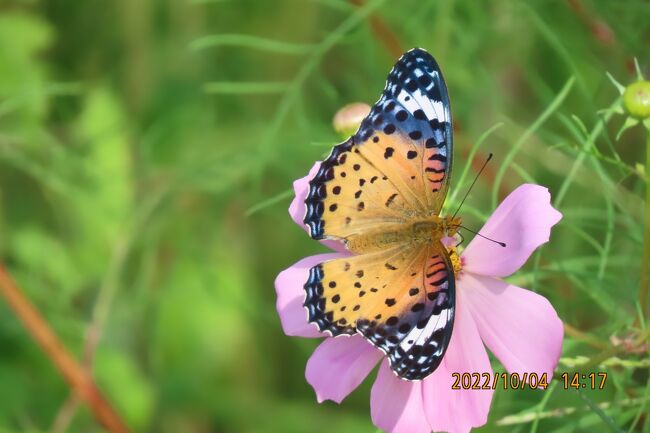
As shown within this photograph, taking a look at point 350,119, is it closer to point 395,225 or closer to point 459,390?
point 395,225

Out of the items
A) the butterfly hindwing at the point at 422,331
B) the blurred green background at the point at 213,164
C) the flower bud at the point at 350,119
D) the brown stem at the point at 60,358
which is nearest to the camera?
the butterfly hindwing at the point at 422,331

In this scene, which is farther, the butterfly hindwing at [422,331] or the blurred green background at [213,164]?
the blurred green background at [213,164]

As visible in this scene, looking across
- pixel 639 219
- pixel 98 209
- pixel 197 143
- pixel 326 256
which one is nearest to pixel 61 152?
pixel 98 209

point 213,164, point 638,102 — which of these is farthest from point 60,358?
point 638,102

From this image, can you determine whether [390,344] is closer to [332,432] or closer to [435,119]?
[435,119]

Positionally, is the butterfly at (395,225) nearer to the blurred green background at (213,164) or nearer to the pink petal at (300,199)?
the pink petal at (300,199)

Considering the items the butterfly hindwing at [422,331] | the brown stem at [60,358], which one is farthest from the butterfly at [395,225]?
the brown stem at [60,358]
